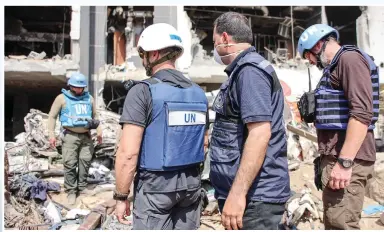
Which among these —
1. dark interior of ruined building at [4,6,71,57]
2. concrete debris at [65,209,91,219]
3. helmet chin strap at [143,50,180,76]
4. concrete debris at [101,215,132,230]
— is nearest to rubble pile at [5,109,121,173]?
concrete debris at [65,209,91,219]

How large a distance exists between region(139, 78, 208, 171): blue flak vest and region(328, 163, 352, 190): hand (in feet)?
3.06

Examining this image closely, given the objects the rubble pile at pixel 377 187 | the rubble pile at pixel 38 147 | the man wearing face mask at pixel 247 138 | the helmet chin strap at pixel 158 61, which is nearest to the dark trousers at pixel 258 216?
the man wearing face mask at pixel 247 138

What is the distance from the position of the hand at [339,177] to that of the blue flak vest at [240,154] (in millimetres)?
433

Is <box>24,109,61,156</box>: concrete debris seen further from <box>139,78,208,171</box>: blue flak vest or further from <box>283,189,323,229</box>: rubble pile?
<box>139,78,208,171</box>: blue flak vest

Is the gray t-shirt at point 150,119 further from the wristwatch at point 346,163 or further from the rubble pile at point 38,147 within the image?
the rubble pile at point 38,147

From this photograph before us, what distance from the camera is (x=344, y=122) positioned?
239 cm

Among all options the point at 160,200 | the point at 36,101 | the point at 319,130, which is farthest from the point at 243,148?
the point at 36,101

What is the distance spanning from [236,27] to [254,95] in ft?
1.58

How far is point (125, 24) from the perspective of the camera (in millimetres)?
12883

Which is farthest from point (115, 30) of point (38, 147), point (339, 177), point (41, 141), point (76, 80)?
point (339, 177)

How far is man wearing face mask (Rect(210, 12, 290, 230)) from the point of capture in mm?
1893

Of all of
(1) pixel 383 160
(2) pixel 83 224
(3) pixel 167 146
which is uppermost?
(3) pixel 167 146

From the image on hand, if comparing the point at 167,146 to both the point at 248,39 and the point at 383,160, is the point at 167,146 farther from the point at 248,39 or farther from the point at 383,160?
the point at 383,160

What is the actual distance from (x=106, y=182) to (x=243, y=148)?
5188 mm
